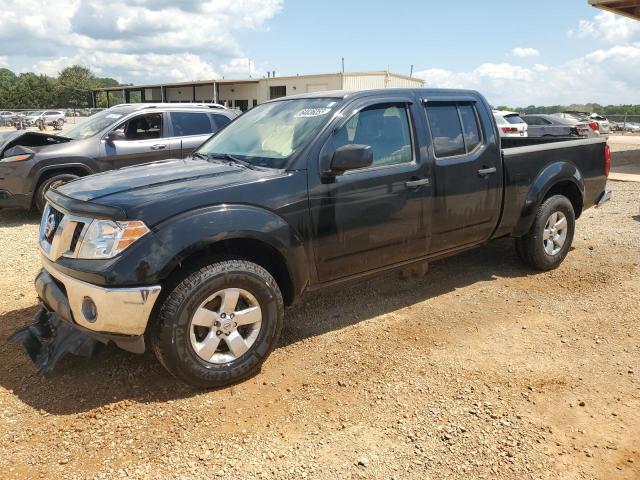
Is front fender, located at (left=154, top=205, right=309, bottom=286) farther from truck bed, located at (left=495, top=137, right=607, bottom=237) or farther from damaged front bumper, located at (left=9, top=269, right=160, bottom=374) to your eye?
truck bed, located at (left=495, top=137, right=607, bottom=237)

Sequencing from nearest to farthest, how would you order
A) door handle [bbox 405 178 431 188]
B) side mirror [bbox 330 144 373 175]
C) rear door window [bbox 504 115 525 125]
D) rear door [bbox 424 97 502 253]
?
side mirror [bbox 330 144 373 175] → door handle [bbox 405 178 431 188] → rear door [bbox 424 97 502 253] → rear door window [bbox 504 115 525 125]

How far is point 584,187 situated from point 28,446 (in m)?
5.53

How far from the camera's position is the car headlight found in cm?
290

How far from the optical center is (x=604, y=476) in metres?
2.52

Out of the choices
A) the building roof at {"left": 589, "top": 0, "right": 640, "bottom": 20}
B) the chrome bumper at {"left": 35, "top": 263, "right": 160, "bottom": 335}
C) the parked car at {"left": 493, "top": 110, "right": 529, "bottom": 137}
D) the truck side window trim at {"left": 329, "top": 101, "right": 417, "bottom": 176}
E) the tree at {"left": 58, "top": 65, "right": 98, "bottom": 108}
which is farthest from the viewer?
the tree at {"left": 58, "top": 65, "right": 98, "bottom": 108}

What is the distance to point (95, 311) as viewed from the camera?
2.91 metres

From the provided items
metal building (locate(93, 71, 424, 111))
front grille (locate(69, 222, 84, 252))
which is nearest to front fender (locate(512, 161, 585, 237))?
front grille (locate(69, 222, 84, 252))

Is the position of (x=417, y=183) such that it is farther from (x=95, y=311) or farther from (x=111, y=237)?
(x=95, y=311)

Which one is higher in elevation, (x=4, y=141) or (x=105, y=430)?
(x=4, y=141)

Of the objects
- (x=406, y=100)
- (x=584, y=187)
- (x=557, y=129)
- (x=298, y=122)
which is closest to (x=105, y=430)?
(x=298, y=122)

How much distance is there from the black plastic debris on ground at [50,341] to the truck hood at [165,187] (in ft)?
2.78

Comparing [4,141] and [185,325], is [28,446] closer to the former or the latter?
[185,325]

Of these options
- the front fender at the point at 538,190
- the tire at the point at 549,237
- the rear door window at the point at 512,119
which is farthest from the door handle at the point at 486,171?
the rear door window at the point at 512,119

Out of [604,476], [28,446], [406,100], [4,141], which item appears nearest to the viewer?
[604,476]
